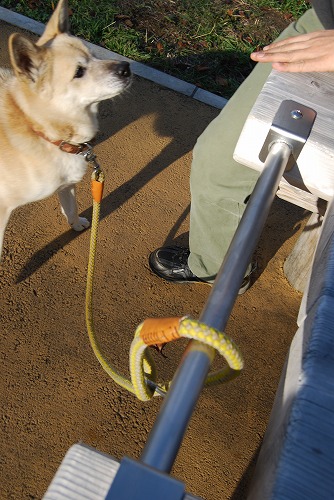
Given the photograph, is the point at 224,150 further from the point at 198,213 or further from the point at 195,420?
the point at 195,420

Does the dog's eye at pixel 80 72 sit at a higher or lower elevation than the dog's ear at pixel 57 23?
lower

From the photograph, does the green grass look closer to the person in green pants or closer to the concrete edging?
the concrete edging

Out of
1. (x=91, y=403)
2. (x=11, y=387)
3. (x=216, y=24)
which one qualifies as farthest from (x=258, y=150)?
(x=216, y=24)

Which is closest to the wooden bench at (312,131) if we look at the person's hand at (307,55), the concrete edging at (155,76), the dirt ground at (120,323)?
→ the person's hand at (307,55)

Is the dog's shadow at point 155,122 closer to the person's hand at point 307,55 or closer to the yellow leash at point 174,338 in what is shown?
the person's hand at point 307,55

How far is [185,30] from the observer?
4695mm

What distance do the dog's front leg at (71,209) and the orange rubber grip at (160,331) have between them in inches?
83.6

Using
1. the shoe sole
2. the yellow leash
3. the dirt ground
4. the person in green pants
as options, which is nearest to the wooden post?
the dirt ground

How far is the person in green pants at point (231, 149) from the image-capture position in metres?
1.23

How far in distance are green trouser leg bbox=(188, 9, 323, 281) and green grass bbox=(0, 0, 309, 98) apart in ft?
7.88

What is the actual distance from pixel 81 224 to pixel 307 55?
A: 2169mm

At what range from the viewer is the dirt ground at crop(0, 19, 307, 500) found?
89.4 inches

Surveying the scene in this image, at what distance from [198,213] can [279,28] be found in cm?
369

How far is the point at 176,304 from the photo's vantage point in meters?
2.88
